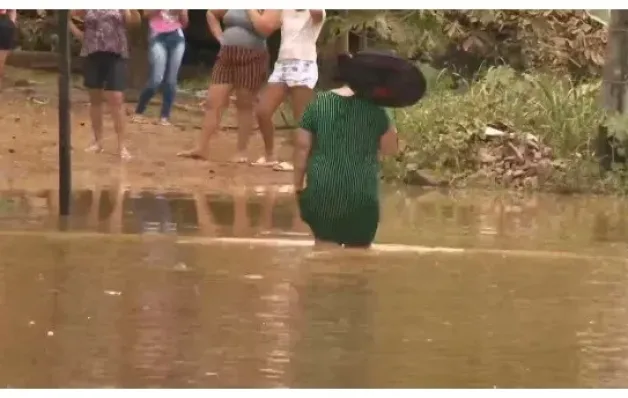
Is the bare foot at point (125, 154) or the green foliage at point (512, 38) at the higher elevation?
the green foliage at point (512, 38)

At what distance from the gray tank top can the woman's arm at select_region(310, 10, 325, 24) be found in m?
0.49

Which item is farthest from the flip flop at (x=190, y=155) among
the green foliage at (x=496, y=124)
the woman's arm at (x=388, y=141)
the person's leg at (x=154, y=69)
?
the woman's arm at (x=388, y=141)

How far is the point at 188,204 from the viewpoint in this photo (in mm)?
7391

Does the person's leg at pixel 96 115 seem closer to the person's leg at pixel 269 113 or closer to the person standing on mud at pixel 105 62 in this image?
the person standing on mud at pixel 105 62

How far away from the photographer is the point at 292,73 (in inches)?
315

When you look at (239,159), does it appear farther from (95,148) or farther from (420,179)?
(420,179)

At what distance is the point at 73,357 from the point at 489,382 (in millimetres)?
1423

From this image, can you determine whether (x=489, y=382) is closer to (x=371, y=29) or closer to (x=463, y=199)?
(x=463, y=199)

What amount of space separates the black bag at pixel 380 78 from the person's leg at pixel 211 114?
290 centimetres

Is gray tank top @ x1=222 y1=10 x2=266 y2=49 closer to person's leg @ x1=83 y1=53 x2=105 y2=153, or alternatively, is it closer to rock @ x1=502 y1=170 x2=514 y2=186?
person's leg @ x1=83 y1=53 x2=105 y2=153

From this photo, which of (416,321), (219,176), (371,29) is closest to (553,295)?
(416,321)

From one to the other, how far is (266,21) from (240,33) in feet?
1.10

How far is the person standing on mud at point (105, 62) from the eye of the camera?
7.95 meters

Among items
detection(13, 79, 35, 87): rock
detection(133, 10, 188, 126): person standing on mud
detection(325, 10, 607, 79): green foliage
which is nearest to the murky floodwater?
detection(133, 10, 188, 126): person standing on mud
